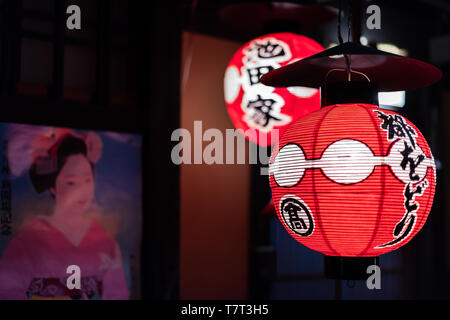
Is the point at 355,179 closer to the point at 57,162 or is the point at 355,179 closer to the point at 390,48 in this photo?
the point at 57,162

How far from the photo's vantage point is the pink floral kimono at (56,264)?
3781mm

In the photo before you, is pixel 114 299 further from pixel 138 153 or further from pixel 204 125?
pixel 204 125

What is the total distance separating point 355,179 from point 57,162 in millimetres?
2403

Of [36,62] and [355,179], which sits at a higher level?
[36,62]

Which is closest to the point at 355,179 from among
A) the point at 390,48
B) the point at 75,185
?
the point at 75,185

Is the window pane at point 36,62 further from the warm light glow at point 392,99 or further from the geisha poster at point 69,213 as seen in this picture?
the warm light glow at point 392,99

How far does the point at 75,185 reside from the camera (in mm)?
4066

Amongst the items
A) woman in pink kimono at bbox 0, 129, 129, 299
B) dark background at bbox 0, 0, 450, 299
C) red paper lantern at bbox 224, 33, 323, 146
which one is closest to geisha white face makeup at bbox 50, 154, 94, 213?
woman in pink kimono at bbox 0, 129, 129, 299

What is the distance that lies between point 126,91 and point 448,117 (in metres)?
5.59

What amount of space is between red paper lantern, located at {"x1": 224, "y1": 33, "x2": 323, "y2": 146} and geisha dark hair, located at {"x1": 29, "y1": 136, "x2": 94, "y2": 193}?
1.21 meters

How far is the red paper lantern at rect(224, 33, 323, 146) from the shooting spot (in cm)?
391

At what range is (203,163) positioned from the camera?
5.55 m

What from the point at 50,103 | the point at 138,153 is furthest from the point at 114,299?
the point at 50,103

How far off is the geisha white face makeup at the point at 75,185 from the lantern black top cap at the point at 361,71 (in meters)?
1.74
